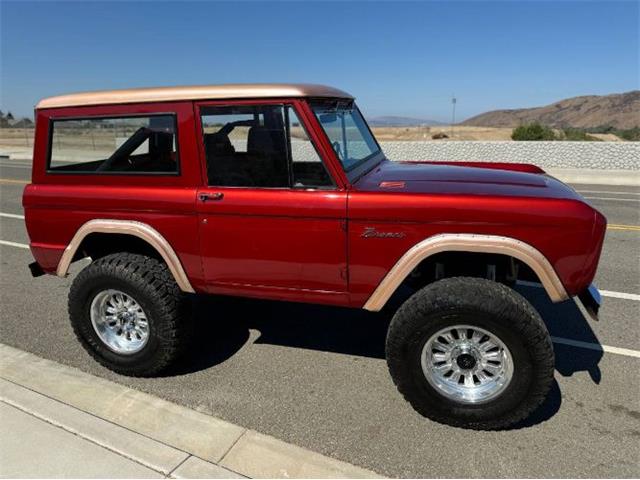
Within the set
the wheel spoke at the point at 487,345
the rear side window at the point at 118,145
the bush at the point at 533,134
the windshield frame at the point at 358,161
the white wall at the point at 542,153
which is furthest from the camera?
the bush at the point at 533,134

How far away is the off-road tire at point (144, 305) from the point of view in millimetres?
3387

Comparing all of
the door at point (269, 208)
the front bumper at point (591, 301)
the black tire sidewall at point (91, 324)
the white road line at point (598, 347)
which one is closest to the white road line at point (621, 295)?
the white road line at point (598, 347)

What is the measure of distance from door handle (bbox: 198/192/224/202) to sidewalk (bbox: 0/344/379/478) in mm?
1349

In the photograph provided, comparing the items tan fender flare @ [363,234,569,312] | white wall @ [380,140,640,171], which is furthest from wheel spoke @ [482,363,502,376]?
white wall @ [380,140,640,171]

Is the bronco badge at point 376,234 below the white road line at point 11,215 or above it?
above

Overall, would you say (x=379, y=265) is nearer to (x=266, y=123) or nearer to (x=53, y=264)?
(x=266, y=123)

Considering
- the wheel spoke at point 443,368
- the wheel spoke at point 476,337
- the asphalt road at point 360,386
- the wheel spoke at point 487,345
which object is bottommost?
the asphalt road at point 360,386

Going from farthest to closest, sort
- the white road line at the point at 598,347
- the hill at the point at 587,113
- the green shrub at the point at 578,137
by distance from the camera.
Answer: the hill at the point at 587,113 < the green shrub at the point at 578,137 < the white road line at the point at 598,347

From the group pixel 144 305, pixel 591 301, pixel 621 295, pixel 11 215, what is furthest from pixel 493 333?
pixel 11 215

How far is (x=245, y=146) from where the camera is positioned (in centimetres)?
325

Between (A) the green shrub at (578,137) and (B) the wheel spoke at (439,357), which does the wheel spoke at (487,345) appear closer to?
(B) the wheel spoke at (439,357)

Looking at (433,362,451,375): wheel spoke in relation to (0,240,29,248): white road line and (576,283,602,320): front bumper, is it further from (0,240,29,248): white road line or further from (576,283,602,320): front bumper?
(0,240,29,248): white road line

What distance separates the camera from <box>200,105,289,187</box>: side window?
3117 millimetres

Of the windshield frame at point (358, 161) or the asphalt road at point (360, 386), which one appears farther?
the windshield frame at point (358, 161)
